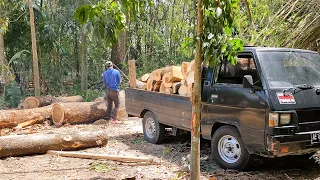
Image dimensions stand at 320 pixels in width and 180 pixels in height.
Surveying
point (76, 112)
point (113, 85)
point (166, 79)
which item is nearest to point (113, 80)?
point (113, 85)

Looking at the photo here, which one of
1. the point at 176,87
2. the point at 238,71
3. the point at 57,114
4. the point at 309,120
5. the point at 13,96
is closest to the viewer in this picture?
the point at 309,120

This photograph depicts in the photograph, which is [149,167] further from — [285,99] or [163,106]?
[285,99]

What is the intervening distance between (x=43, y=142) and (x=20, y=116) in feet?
11.3

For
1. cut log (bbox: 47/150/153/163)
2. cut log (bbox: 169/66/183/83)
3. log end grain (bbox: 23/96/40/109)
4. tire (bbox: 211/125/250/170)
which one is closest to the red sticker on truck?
tire (bbox: 211/125/250/170)

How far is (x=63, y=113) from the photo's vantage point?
1091 centimetres

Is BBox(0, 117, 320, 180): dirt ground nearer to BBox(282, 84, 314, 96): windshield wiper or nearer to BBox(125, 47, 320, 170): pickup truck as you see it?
BBox(125, 47, 320, 170): pickup truck

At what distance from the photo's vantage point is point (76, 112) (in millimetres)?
11172

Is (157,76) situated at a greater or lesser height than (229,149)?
greater

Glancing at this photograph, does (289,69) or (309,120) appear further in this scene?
(289,69)

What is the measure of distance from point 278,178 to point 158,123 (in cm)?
315

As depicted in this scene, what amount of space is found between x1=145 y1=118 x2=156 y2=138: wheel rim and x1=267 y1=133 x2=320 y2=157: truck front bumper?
350cm

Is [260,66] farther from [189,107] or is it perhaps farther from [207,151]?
[207,151]

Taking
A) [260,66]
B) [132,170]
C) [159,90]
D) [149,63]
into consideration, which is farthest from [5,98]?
[260,66]

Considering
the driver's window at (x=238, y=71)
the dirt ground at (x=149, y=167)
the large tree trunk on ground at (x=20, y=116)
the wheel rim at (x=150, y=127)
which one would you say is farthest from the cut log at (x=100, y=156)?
the large tree trunk on ground at (x=20, y=116)
